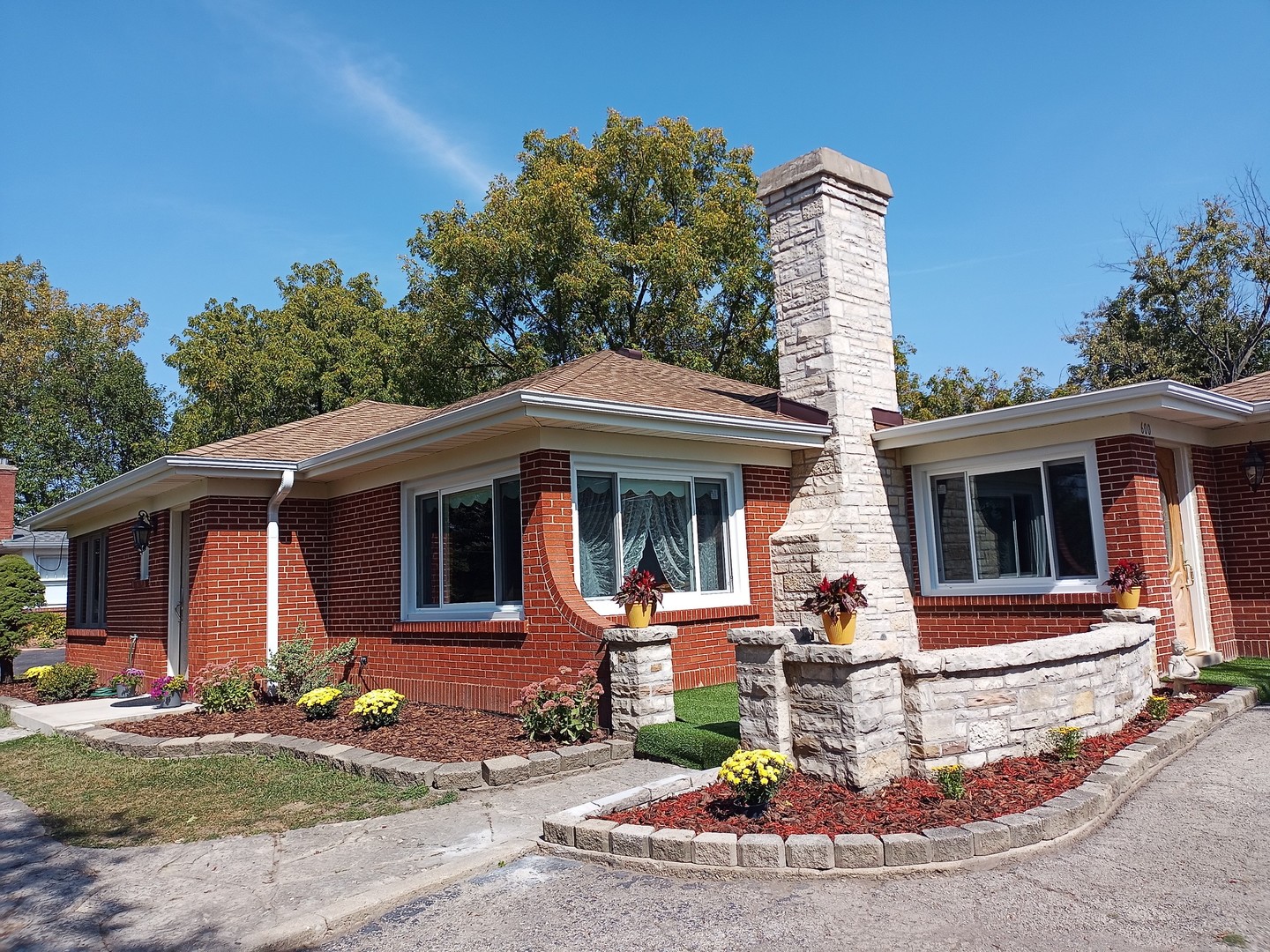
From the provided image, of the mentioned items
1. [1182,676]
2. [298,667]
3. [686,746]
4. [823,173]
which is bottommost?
[686,746]

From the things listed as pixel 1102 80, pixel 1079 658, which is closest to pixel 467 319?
pixel 1102 80

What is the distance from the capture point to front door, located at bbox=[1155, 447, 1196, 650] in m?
9.55

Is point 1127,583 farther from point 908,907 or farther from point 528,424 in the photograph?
point 528,424

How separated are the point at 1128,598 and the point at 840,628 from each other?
14.0 ft

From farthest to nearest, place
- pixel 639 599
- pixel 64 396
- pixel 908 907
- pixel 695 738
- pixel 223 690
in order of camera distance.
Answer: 1. pixel 64 396
2. pixel 223 690
3. pixel 639 599
4. pixel 695 738
5. pixel 908 907

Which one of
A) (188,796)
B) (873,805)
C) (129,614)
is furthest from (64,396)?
(873,805)

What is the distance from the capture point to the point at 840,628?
18.9ft

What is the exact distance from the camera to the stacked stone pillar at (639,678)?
7043mm

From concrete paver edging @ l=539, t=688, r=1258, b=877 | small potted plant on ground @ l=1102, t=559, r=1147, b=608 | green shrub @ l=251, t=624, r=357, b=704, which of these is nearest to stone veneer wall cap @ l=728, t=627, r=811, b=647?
concrete paver edging @ l=539, t=688, r=1258, b=877

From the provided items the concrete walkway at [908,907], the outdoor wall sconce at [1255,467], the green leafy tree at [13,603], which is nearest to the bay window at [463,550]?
the concrete walkway at [908,907]

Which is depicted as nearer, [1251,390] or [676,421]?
[676,421]

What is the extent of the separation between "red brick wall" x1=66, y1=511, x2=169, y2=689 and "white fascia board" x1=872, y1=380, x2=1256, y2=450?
1052 centimetres

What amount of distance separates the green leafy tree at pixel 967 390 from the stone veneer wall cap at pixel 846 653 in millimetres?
25784

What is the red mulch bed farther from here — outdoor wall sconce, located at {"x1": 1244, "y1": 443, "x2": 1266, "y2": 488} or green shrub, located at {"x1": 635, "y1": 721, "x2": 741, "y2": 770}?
outdoor wall sconce, located at {"x1": 1244, "y1": 443, "x2": 1266, "y2": 488}
